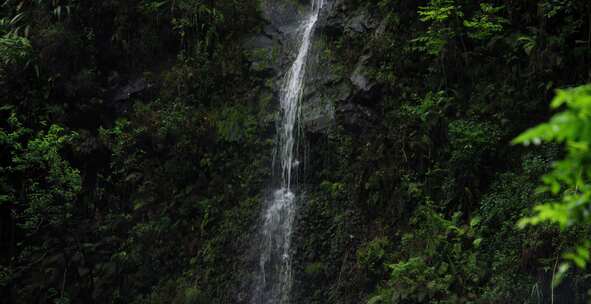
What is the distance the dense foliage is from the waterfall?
30 centimetres

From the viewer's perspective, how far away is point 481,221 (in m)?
7.97

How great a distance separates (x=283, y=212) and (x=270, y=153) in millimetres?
1565

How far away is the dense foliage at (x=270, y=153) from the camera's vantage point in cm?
789

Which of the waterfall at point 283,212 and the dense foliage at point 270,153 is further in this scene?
the waterfall at point 283,212

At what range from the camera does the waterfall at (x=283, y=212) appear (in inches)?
396

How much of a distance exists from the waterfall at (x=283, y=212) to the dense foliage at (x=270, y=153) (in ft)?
0.98

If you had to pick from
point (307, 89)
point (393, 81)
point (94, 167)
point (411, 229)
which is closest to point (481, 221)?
point (411, 229)

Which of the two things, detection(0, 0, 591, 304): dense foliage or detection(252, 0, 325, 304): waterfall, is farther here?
detection(252, 0, 325, 304): waterfall

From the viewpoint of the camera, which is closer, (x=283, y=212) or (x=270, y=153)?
(x=283, y=212)

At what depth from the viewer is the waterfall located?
33.0ft

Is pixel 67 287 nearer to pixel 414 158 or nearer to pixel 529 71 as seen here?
pixel 414 158

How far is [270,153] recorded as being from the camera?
1166 cm

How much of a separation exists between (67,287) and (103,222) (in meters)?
1.73

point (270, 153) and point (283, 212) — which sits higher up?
point (270, 153)
